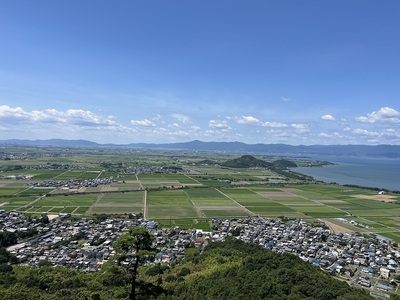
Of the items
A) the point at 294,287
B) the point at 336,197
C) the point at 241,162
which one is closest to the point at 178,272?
the point at 294,287

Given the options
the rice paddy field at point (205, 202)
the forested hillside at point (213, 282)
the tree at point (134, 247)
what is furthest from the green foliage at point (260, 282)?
the rice paddy field at point (205, 202)

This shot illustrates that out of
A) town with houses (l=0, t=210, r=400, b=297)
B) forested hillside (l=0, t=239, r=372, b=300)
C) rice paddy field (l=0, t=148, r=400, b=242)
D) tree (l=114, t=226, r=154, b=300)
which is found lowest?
town with houses (l=0, t=210, r=400, b=297)

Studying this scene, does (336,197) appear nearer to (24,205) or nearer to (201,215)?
(201,215)

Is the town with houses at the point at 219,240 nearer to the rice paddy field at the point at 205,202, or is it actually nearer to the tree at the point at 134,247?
the rice paddy field at the point at 205,202

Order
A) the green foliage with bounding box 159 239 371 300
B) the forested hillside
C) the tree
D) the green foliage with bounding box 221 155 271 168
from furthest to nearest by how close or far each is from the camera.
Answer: the green foliage with bounding box 221 155 271 168
the green foliage with bounding box 159 239 371 300
the forested hillside
the tree

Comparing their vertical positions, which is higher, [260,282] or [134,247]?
[134,247]

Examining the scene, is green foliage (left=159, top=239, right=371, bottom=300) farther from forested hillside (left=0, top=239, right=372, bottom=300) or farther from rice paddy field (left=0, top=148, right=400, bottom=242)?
rice paddy field (left=0, top=148, right=400, bottom=242)

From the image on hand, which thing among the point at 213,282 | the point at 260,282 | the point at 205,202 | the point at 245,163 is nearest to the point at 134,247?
the point at 260,282

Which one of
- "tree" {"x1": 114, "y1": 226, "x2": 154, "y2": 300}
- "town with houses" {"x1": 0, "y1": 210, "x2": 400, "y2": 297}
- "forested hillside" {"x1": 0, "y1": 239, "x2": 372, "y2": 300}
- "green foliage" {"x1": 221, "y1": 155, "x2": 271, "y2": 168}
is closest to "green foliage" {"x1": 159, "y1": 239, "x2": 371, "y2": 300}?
"forested hillside" {"x1": 0, "y1": 239, "x2": 372, "y2": 300}

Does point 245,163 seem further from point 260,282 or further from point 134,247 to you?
point 134,247
